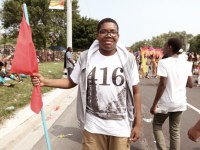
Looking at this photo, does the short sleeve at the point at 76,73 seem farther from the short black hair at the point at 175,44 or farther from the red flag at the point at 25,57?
the short black hair at the point at 175,44

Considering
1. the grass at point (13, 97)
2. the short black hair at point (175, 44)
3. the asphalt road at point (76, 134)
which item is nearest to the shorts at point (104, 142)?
the short black hair at point (175, 44)

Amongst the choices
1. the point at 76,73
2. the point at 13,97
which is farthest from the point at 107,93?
the point at 13,97

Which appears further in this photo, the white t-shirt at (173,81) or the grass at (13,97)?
the grass at (13,97)

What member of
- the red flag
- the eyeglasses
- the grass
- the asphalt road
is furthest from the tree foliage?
the eyeglasses

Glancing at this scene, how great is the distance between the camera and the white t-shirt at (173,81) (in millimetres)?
4648

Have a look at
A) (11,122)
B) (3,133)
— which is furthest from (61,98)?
(3,133)

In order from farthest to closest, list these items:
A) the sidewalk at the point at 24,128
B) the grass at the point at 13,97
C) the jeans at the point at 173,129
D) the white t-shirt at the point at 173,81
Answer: the grass at the point at 13,97
the sidewalk at the point at 24,128
the jeans at the point at 173,129
the white t-shirt at the point at 173,81

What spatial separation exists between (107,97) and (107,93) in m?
0.04

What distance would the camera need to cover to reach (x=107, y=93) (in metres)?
3.23

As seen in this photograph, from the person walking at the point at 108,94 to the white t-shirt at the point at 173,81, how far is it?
1.35 m

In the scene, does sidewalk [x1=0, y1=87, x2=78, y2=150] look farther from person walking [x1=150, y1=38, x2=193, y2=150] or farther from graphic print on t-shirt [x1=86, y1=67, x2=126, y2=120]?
graphic print on t-shirt [x1=86, y1=67, x2=126, y2=120]

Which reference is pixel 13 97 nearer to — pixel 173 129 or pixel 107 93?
pixel 173 129

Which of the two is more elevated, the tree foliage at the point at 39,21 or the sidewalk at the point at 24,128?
the tree foliage at the point at 39,21

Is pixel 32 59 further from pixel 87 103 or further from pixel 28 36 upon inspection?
pixel 87 103
